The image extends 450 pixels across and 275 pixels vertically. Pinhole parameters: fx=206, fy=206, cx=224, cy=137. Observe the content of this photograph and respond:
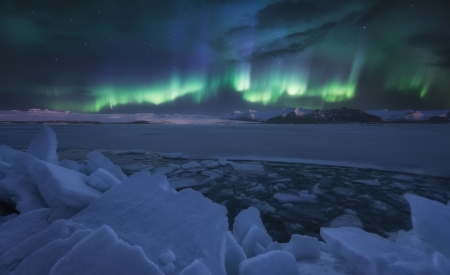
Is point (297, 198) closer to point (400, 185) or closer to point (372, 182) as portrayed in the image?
point (372, 182)

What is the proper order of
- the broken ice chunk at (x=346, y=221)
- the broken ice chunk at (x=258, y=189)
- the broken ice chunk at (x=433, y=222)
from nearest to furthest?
the broken ice chunk at (x=433, y=222) < the broken ice chunk at (x=346, y=221) < the broken ice chunk at (x=258, y=189)

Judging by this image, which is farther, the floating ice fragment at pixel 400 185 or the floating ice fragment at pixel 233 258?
the floating ice fragment at pixel 400 185

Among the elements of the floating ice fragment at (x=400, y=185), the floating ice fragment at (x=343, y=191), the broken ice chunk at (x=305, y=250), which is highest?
the broken ice chunk at (x=305, y=250)

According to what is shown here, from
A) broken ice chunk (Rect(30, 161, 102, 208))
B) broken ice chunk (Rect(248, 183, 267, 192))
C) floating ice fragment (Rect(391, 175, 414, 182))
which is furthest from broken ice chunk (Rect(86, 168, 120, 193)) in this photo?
floating ice fragment (Rect(391, 175, 414, 182))

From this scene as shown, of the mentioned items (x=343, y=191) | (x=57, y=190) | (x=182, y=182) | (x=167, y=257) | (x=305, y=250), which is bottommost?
(x=182, y=182)

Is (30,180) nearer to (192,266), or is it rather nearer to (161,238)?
(161,238)

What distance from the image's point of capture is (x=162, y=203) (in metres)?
2.03

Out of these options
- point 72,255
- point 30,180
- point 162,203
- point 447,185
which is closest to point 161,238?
point 162,203

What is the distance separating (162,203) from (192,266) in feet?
2.68

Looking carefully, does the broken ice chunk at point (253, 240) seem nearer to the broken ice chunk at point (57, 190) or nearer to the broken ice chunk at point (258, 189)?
the broken ice chunk at point (57, 190)

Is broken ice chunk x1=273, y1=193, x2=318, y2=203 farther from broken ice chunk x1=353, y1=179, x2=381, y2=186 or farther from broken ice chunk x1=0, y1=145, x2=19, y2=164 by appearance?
broken ice chunk x1=0, y1=145, x2=19, y2=164

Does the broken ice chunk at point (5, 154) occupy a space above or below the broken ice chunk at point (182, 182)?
above

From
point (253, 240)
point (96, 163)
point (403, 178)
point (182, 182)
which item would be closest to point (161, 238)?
point (253, 240)

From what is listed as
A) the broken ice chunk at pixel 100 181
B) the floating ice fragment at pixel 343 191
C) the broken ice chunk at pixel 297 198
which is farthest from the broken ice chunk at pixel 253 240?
the floating ice fragment at pixel 343 191
